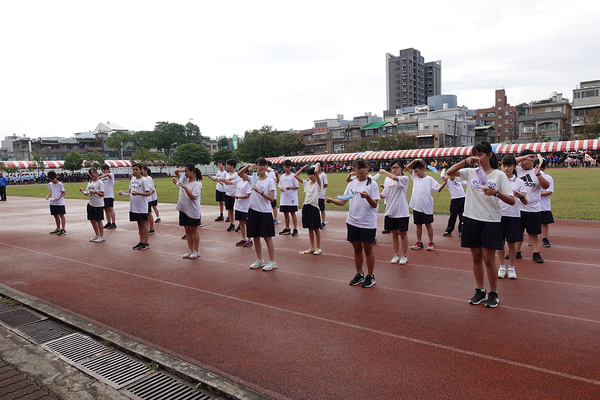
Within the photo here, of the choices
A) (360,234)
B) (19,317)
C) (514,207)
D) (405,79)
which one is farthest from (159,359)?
(405,79)

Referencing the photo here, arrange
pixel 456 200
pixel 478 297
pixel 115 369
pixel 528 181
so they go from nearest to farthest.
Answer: pixel 115 369 < pixel 478 297 < pixel 528 181 < pixel 456 200

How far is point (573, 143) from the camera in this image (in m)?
44.7

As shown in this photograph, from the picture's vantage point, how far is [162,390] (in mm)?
3590

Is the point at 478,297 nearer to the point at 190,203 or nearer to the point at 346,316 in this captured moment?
the point at 346,316

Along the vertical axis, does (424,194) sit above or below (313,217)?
above

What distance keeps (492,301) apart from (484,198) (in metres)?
1.37

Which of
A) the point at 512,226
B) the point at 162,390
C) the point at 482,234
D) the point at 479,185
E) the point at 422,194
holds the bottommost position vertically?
the point at 162,390

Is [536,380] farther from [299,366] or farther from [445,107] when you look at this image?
[445,107]

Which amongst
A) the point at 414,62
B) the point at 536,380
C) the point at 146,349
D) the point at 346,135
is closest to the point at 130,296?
the point at 146,349

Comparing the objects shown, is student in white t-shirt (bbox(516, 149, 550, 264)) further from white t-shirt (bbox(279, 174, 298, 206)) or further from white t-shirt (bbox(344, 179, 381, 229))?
white t-shirt (bbox(279, 174, 298, 206))

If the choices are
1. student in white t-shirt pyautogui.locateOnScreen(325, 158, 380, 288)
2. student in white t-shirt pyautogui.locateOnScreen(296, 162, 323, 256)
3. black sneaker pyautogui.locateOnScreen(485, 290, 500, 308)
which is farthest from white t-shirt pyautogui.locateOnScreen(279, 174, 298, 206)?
black sneaker pyautogui.locateOnScreen(485, 290, 500, 308)

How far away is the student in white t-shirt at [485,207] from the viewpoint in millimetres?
4840

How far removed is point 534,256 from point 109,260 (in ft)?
28.2

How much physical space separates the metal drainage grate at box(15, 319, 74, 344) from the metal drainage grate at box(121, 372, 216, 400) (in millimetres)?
1744
